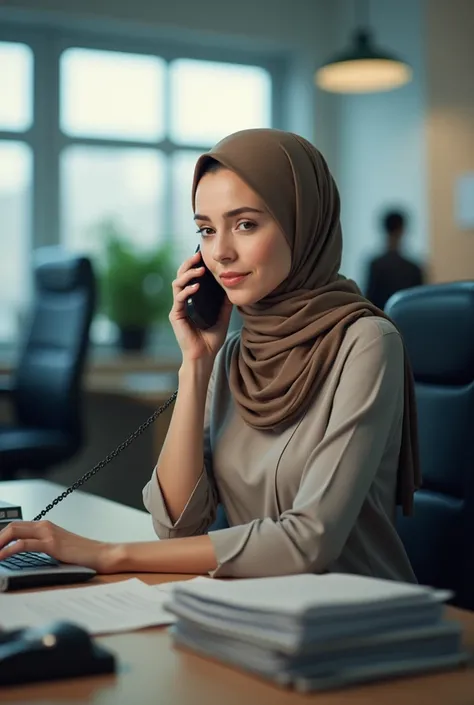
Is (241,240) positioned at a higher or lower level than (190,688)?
higher

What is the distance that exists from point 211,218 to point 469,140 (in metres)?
5.07

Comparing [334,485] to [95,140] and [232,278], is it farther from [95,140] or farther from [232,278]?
[95,140]

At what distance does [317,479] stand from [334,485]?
3 cm

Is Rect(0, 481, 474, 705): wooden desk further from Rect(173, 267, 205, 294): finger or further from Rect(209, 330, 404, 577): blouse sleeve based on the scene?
Rect(173, 267, 205, 294): finger

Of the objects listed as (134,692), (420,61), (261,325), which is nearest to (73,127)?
(420,61)

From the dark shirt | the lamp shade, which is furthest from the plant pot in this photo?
the lamp shade

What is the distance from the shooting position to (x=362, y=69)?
5.23 metres

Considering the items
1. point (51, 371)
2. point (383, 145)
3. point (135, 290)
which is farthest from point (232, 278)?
point (383, 145)

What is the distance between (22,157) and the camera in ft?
19.8

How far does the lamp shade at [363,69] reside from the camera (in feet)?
16.9

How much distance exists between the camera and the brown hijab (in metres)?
1.52

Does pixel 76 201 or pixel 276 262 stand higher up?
pixel 76 201

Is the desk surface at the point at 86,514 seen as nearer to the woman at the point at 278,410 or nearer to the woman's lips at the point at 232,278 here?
the woman at the point at 278,410

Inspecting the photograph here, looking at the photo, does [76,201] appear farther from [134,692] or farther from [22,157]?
[134,692]
